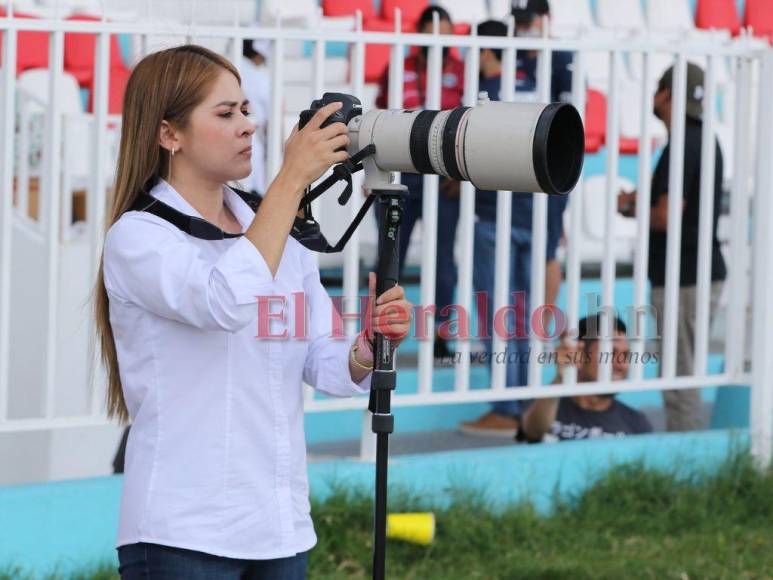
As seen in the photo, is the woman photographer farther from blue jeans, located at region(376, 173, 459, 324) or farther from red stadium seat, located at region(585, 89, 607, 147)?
red stadium seat, located at region(585, 89, 607, 147)

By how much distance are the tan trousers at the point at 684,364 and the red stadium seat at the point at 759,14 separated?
6490 millimetres

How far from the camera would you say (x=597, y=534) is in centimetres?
477

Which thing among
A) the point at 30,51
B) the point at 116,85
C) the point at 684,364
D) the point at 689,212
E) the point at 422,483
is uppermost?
the point at 30,51

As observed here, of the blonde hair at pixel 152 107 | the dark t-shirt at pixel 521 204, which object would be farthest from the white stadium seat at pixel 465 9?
the blonde hair at pixel 152 107

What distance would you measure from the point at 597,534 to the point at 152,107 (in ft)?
8.95

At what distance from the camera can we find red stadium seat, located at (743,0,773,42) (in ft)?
38.4

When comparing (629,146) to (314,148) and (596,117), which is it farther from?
(314,148)

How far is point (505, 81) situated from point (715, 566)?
1.68 metres

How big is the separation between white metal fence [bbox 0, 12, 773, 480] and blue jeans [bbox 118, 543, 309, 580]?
1.71m

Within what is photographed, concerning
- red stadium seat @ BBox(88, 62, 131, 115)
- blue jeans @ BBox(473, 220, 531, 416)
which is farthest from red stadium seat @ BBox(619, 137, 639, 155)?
blue jeans @ BBox(473, 220, 531, 416)

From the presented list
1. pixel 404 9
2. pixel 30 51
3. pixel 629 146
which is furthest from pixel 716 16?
pixel 30 51

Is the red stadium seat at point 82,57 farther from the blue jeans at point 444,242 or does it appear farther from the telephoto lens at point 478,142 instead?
the telephoto lens at point 478,142

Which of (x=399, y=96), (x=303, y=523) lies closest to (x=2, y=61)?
(x=399, y=96)

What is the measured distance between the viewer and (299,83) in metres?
8.06
